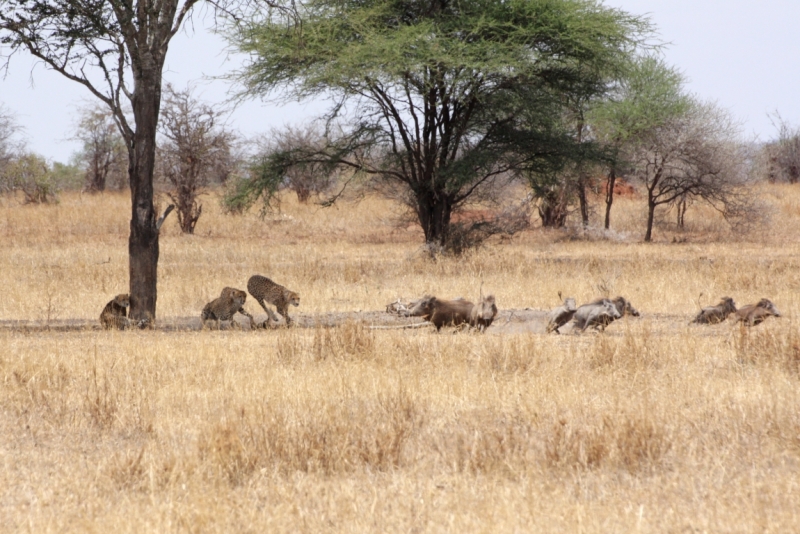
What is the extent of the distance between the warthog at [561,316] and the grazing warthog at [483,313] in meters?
0.71

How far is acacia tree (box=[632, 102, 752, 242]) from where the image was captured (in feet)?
99.6

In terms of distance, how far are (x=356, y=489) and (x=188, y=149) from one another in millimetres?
28801

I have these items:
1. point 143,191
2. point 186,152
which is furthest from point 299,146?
point 143,191

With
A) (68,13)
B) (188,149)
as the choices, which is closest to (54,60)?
(68,13)

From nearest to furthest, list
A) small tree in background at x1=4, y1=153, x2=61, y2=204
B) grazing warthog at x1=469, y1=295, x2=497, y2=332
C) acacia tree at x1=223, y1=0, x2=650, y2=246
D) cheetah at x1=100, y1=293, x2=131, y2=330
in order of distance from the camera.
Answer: grazing warthog at x1=469, y1=295, x2=497, y2=332 < cheetah at x1=100, y1=293, x2=131, y2=330 < acacia tree at x1=223, y1=0, x2=650, y2=246 < small tree in background at x1=4, y1=153, x2=61, y2=204

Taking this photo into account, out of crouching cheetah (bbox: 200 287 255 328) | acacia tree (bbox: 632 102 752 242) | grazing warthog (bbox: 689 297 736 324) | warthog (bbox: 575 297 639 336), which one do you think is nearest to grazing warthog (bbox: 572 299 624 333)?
warthog (bbox: 575 297 639 336)

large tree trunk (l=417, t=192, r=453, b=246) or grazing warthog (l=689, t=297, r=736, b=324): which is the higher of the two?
large tree trunk (l=417, t=192, r=453, b=246)

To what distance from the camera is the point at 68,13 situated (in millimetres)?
11711

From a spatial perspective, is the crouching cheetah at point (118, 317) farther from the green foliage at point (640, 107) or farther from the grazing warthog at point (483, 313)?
the green foliage at point (640, 107)

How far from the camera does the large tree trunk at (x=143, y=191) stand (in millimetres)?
11547

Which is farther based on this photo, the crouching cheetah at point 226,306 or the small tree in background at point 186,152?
the small tree in background at point 186,152

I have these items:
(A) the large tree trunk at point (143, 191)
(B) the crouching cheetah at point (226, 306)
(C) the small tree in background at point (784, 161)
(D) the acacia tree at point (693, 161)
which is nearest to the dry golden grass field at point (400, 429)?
(B) the crouching cheetah at point (226, 306)

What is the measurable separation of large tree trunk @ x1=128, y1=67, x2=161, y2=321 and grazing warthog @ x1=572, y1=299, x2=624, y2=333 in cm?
557

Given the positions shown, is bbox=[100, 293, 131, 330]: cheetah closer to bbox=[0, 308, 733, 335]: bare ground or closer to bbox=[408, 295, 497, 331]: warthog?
bbox=[0, 308, 733, 335]: bare ground
